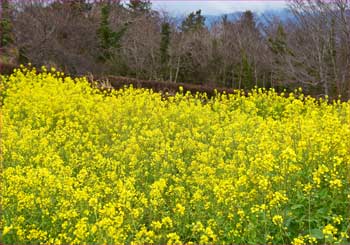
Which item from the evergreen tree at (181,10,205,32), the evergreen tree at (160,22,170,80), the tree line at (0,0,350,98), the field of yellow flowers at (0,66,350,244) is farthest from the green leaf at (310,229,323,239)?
the evergreen tree at (181,10,205,32)

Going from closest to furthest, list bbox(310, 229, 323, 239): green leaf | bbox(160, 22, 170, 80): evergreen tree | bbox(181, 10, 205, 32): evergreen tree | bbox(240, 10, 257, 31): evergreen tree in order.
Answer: bbox(310, 229, 323, 239): green leaf → bbox(160, 22, 170, 80): evergreen tree → bbox(240, 10, 257, 31): evergreen tree → bbox(181, 10, 205, 32): evergreen tree

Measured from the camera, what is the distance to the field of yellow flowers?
3566 mm

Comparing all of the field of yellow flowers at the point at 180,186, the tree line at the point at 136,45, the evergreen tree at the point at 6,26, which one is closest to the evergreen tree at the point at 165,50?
the tree line at the point at 136,45

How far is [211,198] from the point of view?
164 inches

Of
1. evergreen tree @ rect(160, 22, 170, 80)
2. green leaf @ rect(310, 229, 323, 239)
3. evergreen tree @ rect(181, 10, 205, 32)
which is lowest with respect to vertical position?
green leaf @ rect(310, 229, 323, 239)

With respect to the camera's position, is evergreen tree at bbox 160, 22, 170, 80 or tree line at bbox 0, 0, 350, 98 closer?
tree line at bbox 0, 0, 350, 98

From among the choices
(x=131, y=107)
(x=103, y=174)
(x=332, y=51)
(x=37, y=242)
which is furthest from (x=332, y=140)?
(x=332, y=51)

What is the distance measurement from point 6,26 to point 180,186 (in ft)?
62.4

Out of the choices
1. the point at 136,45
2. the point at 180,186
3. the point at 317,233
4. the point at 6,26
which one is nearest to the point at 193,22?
the point at 136,45

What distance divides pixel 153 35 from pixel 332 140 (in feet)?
69.0

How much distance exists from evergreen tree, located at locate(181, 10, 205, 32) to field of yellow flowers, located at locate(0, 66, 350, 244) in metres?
22.2

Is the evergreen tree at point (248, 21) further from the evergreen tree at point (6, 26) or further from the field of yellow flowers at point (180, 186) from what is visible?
the field of yellow flowers at point (180, 186)

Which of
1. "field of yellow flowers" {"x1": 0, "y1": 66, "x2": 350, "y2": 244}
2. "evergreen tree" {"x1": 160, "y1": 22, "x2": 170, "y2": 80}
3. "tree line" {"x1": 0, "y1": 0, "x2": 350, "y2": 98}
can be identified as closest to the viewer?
"field of yellow flowers" {"x1": 0, "y1": 66, "x2": 350, "y2": 244}

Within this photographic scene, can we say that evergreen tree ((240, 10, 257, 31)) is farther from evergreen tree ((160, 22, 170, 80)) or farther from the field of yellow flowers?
the field of yellow flowers
